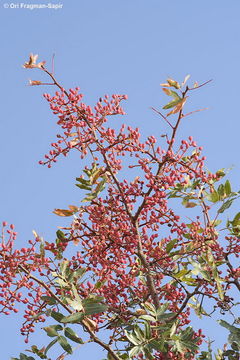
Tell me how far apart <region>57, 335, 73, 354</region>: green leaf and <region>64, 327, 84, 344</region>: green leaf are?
1.4 inches

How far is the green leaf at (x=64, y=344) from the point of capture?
4234 mm

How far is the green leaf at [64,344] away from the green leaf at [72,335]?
35 millimetres

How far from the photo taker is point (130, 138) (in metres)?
4.96

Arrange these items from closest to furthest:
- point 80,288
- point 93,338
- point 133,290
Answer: point 93,338
point 80,288
point 133,290

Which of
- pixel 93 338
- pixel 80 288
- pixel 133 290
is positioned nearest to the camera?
pixel 93 338

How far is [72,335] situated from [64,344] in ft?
0.26

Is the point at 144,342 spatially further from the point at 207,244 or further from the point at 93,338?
the point at 207,244

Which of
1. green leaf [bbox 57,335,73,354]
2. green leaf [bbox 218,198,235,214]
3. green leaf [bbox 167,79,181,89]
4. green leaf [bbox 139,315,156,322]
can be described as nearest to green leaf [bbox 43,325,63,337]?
green leaf [bbox 57,335,73,354]

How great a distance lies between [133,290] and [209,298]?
2.12 ft

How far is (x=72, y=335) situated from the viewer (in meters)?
4.25

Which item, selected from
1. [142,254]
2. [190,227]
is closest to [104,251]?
[142,254]

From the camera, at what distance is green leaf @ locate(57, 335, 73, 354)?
4234 mm

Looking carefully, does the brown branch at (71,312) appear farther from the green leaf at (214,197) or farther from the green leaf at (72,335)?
the green leaf at (214,197)

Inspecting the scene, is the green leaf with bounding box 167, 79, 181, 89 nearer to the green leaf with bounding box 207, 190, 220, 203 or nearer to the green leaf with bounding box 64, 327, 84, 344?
the green leaf with bounding box 207, 190, 220, 203
